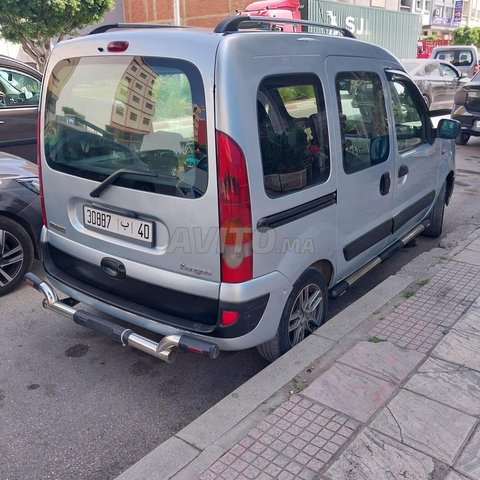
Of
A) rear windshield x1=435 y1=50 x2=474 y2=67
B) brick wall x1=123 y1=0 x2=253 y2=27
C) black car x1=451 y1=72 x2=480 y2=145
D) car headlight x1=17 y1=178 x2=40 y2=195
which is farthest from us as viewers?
brick wall x1=123 y1=0 x2=253 y2=27

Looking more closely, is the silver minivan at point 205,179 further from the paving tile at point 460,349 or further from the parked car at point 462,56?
the parked car at point 462,56

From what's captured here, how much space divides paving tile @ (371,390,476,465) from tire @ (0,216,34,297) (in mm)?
3079

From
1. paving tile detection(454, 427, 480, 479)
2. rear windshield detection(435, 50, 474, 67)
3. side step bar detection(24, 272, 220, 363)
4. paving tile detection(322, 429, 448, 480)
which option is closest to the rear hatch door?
side step bar detection(24, 272, 220, 363)

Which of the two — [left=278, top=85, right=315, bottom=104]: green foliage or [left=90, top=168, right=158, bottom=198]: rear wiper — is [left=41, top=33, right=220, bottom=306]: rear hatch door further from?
[left=278, top=85, right=315, bottom=104]: green foliage

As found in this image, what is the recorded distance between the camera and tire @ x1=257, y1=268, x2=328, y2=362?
2.87m

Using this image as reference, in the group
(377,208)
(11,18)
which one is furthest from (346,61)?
(11,18)

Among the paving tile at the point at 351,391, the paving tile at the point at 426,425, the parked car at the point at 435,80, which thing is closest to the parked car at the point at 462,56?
the parked car at the point at 435,80

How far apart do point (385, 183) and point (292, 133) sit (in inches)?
48.7

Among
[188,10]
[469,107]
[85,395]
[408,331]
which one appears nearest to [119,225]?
[85,395]

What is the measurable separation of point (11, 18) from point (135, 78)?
17.4 m

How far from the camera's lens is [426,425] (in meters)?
2.38

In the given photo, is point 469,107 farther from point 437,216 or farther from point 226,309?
point 226,309

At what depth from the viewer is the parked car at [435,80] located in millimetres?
14133

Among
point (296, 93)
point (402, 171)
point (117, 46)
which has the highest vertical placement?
point (117, 46)
